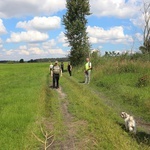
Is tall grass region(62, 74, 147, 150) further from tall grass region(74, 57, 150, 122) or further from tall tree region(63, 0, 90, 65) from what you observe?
tall tree region(63, 0, 90, 65)

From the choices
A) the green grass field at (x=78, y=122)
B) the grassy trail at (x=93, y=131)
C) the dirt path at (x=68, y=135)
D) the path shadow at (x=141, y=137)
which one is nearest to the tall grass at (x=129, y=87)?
the green grass field at (x=78, y=122)

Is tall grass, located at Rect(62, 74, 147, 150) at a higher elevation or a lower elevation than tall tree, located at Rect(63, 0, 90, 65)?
lower

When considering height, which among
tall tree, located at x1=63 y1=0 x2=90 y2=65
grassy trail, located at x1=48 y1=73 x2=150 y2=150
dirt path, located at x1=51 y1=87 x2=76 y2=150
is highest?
tall tree, located at x1=63 y1=0 x2=90 y2=65

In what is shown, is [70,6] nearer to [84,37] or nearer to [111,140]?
[84,37]

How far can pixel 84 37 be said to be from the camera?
44.8 meters

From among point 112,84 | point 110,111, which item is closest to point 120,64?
point 112,84

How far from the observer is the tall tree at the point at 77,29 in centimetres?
4425

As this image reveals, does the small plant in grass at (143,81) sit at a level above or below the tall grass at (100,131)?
above

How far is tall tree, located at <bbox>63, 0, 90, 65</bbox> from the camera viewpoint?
44250 mm

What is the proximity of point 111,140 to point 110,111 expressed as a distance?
3974mm

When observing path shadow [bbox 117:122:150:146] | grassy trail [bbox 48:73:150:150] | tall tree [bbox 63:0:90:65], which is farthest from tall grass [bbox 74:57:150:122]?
tall tree [bbox 63:0:90:65]

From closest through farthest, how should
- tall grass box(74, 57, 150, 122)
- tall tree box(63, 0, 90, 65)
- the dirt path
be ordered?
the dirt path, tall grass box(74, 57, 150, 122), tall tree box(63, 0, 90, 65)

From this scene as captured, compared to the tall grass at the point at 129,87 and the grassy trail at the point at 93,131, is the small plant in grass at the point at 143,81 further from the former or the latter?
the grassy trail at the point at 93,131

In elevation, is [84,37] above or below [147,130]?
above
